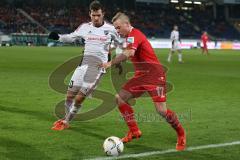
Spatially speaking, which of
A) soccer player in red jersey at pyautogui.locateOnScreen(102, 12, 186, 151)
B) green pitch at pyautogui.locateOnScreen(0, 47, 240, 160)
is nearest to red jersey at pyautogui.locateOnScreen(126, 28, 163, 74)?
soccer player in red jersey at pyautogui.locateOnScreen(102, 12, 186, 151)

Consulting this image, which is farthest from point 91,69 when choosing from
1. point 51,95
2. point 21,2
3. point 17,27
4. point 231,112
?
point 21,2

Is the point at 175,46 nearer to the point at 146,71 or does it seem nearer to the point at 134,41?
the point at 146,71

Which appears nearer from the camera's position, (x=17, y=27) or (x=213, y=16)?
(x=17, y=27)

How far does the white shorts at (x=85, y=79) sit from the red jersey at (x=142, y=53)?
1.68 m

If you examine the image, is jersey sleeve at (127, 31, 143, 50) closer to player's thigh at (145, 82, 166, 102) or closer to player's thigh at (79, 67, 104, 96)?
player's thigh at (145, 82, 166, 102)

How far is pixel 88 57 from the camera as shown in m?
9.52

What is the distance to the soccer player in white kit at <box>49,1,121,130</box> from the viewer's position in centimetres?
936

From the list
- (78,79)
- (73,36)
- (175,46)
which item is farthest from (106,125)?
(175,46)

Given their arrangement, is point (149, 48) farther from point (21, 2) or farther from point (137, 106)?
point (21, 2)

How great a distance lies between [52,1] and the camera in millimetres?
70062

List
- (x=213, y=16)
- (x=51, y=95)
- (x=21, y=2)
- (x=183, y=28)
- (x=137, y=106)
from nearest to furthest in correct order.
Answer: (x=137, y=106)
(x=51, y=95)
(x=21, y=2)
(x=183, y=28)
(x=213, y=16)

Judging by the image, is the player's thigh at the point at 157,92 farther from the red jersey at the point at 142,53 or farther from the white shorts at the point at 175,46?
the white shorts at the point at 175,46

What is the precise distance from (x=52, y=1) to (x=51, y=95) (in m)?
57.4

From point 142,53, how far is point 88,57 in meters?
2.08
